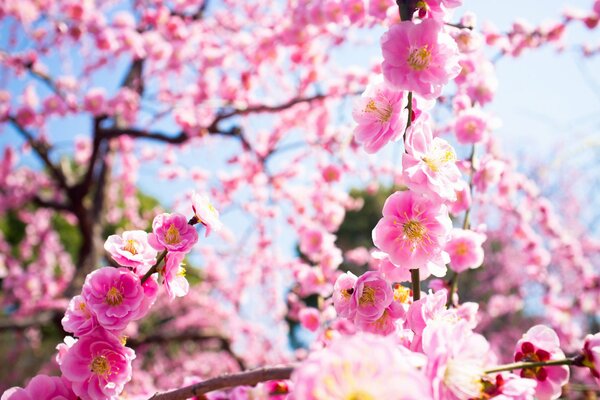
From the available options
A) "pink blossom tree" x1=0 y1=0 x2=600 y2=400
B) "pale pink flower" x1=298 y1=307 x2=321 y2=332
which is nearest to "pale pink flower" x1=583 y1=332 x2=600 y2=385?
"pink blossom tree" x1=0 y1=0 x2=600 y2=400

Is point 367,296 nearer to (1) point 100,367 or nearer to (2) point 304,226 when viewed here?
(1) point 100,367

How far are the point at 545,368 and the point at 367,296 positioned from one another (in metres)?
0.43

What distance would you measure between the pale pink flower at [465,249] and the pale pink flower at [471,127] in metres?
0.42

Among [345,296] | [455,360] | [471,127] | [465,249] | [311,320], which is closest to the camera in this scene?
[455,360]

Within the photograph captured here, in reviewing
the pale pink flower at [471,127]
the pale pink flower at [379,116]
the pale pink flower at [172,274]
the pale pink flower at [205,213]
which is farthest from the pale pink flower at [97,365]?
the pale pink flower at [471,127]

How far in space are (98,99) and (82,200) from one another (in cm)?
120

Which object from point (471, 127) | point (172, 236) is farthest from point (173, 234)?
point (471, 127)

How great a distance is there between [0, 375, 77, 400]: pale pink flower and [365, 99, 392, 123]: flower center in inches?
38.3

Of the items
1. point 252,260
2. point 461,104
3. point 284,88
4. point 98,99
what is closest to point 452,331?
point 461,104

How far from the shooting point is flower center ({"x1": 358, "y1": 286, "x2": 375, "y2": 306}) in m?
1.10

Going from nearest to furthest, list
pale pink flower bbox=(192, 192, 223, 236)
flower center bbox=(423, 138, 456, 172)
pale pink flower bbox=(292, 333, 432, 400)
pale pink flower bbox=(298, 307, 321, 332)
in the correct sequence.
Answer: pale pink flower bbox=(292, 333, 432, 400) < flower center bbox=(423, 138, 456, 172) < pale pink flower bbox=(192, 192, 223, 236) < pale pink flower bbox=(298, 307, 321, 332)

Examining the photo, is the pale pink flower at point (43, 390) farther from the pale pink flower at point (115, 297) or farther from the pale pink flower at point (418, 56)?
the pale pink flower at point (418, 56)

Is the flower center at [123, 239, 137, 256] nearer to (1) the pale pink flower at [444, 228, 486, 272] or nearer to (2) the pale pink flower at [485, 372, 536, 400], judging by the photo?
(2) the pale pink flower at [485, 372, 536, 400]

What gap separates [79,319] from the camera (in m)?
1.12
